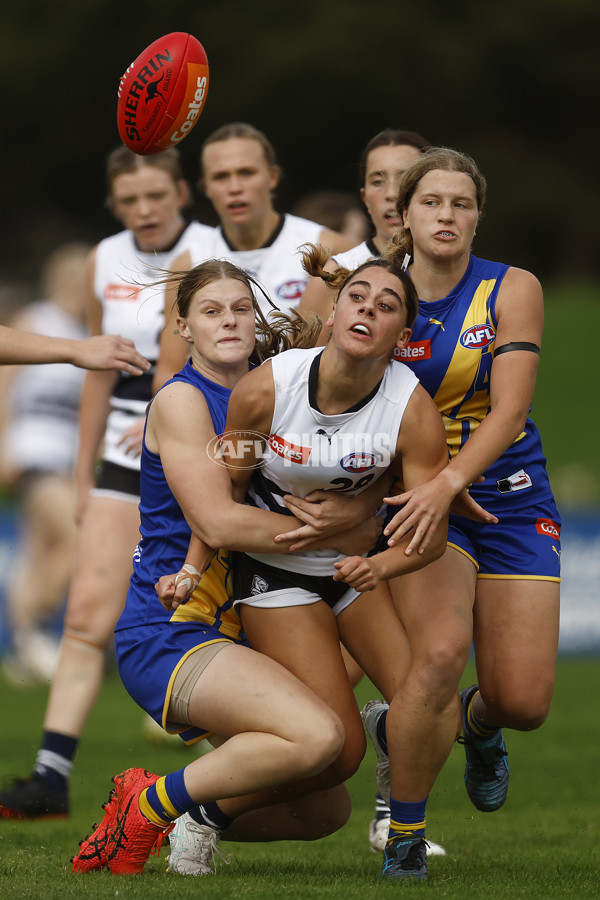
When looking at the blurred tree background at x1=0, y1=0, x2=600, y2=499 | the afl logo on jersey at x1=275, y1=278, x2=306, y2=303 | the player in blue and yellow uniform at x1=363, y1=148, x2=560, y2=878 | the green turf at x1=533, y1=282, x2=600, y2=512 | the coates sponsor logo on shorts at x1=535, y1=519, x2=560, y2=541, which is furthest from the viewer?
the blurred tree background at x1=0, y1=0, x2=600, y2=499

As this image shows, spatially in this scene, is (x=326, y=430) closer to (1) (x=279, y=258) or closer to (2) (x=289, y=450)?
(2) (x=289, y=450)

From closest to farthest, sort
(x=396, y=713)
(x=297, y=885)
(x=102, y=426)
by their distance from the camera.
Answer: (x=297, y=885), (x=396, y=713), (x=102, y=426)

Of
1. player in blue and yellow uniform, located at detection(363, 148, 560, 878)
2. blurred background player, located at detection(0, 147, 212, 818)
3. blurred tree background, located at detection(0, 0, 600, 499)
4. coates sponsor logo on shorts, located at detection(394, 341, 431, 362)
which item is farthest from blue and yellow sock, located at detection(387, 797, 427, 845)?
blurred tree background, located at detection(0, 0, 600, 499)

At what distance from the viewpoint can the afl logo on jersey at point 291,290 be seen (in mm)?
6188

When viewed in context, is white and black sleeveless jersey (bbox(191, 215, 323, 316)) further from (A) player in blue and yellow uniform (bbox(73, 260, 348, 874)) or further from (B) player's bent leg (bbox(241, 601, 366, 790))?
(B) player's bent leg (bbox(241, 601, 366, 790))

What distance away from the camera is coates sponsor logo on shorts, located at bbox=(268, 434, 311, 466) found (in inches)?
176

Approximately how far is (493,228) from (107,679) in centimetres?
1901

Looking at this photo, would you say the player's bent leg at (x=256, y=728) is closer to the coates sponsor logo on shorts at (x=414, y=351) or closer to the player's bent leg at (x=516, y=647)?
the player's bent leg at (x=516, y=647)

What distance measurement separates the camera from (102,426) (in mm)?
6605

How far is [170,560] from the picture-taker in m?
4.67

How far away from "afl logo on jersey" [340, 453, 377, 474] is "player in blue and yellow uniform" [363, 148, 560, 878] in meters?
0.17

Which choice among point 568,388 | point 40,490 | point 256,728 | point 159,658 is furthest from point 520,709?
point 568,388

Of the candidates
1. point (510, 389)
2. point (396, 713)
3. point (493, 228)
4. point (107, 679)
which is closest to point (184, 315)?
point (510, 389)

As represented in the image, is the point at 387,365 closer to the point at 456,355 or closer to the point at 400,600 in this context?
the point at 456,355
